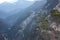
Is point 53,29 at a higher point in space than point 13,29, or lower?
higher

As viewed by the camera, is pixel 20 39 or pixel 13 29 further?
pixel 13 29

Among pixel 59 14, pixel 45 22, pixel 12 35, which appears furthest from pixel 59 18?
pixel 12 35

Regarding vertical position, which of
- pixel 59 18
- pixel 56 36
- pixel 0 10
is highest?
pixel 59 18

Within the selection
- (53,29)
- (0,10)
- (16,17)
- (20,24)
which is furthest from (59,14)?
(0,10)

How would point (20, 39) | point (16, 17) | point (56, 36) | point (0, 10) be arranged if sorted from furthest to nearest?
point (0, 10), point (16, 17), point (20, 39), point (56, 36)

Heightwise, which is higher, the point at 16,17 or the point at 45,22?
the point at 45,22

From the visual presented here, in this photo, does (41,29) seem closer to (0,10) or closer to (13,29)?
(13,29)

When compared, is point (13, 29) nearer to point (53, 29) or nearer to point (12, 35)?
point (12, 35)

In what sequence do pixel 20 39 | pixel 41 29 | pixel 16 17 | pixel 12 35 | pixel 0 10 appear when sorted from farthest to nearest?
pixel 0 10, pixel 16 17, pixel 12 35, pixel 20 39, pixel 41 29

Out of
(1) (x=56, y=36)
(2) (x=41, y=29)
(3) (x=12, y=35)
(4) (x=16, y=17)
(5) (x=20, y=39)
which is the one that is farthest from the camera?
(4) (x=16, y=17)
